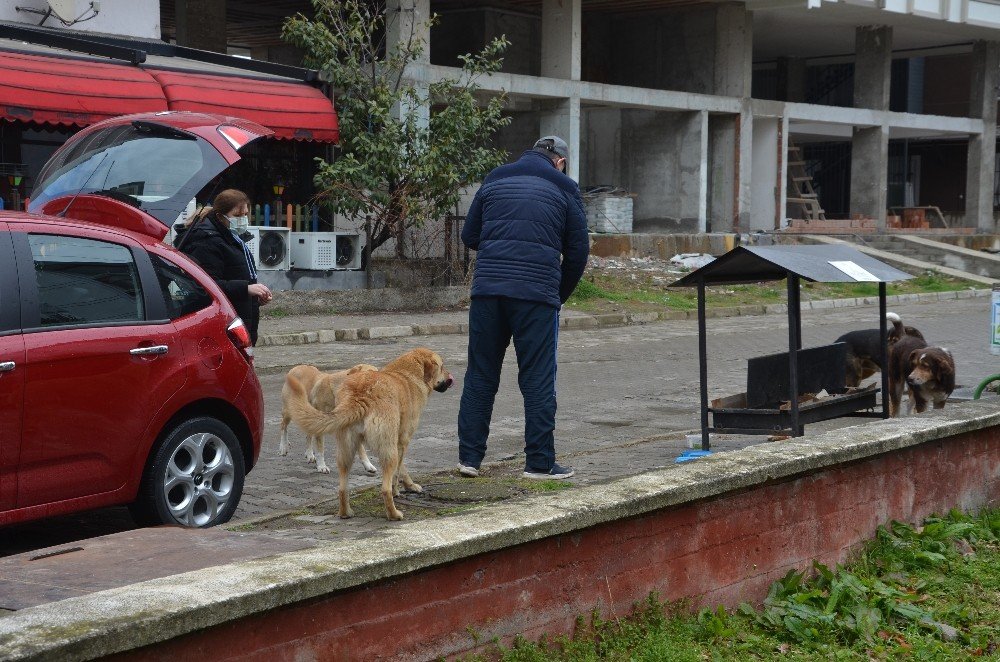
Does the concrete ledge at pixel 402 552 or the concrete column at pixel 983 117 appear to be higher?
the concrete column at pixel 983 117

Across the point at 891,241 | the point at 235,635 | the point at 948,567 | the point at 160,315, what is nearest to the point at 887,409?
the point at 948,567

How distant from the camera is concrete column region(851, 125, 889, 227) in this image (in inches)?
1391

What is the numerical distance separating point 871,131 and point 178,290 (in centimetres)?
3209

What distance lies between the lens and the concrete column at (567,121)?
27.0m

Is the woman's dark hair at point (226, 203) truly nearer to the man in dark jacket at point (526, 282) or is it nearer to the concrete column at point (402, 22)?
the man in dark jacket at point (526, 282)

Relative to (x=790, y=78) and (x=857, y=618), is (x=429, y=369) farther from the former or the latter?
(x=790, y=78)

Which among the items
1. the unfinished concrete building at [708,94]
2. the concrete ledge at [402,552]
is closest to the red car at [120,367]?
the concrete ledge at [402,552]

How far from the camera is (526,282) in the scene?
7.30 meters

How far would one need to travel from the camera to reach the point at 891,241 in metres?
33.9

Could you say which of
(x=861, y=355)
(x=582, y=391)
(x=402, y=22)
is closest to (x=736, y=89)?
(x=402, y=22)

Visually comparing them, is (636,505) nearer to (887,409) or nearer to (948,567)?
(948,567)

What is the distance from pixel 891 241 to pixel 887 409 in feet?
86.3

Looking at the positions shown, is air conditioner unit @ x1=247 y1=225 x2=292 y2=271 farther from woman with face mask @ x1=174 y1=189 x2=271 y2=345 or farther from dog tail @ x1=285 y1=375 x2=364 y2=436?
dog tail @ x1=285 y1=375 x2=364 y2=436

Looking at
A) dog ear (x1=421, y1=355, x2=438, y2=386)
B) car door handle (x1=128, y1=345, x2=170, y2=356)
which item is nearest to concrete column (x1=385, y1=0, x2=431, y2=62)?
dog ear (x1=421, y1=355, x2=438, y2=386)
